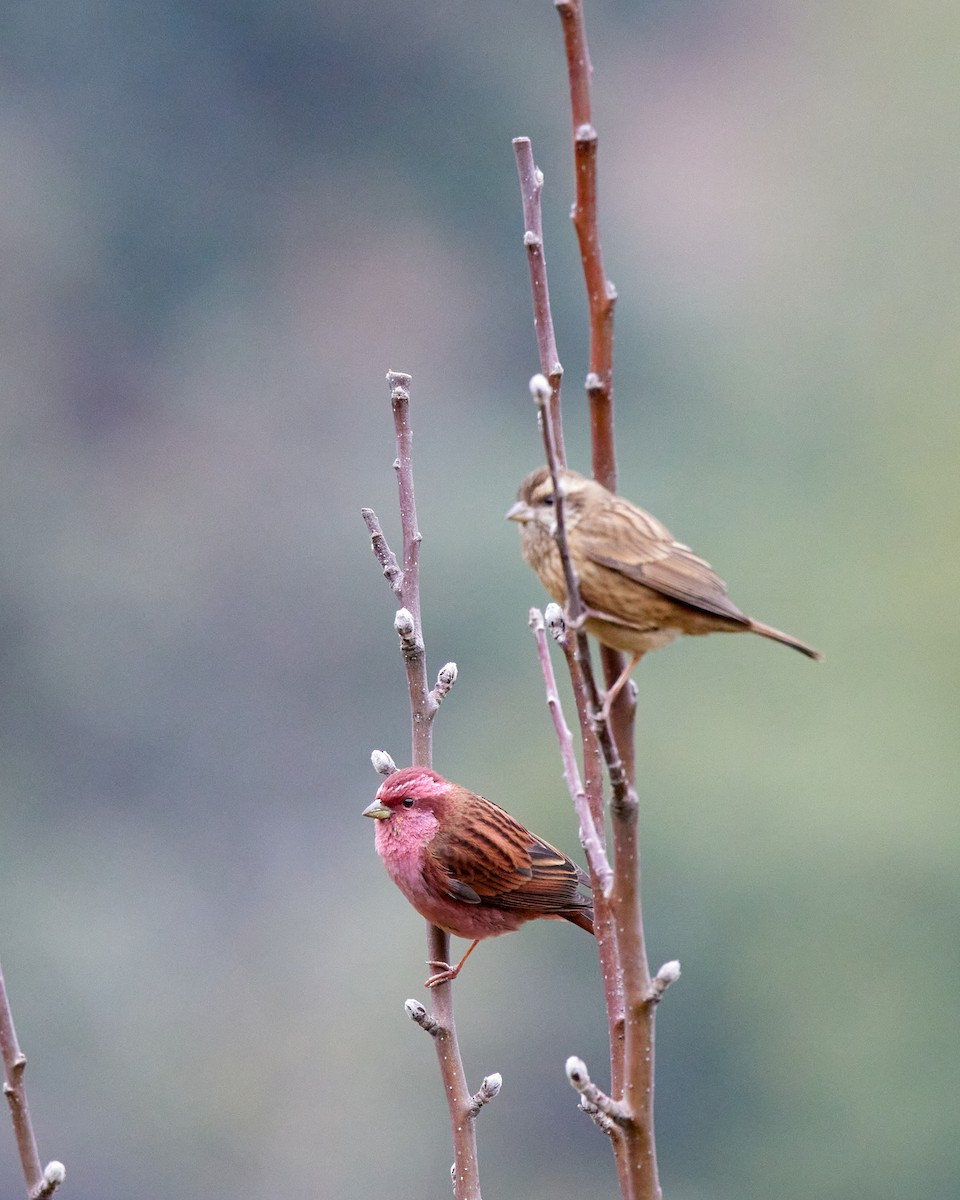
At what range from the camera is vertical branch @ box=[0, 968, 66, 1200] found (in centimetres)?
185

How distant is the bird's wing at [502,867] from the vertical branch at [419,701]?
101 centimetres

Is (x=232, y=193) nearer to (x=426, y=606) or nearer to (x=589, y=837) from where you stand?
(x=426, y=606)

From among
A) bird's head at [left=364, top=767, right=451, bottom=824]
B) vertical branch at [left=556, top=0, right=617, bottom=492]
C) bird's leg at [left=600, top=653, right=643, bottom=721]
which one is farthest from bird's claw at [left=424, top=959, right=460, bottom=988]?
vertical branch at [left=556, top=0, right=617, bottom=492]

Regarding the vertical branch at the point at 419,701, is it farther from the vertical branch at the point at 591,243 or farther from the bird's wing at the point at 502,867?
the bird's wing at the point at 502,867

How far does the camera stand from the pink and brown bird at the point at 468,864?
3504 mm

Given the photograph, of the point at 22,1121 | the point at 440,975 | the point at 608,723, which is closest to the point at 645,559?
the point at 608,723

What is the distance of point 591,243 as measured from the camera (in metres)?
1.72

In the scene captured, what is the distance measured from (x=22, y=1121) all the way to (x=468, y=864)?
5.91 feet

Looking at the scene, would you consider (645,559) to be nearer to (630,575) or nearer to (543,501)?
(630,575)

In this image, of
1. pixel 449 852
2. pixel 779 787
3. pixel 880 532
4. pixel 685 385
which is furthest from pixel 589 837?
pixel 685 385

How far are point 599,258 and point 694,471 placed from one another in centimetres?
1417

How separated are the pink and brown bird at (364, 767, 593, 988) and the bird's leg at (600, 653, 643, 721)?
132 cm

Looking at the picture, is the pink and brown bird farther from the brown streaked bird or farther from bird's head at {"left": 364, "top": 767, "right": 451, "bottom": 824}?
the brown streaked bird

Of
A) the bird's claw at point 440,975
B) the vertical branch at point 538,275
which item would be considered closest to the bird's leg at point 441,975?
the bird's claw at point 440,975
